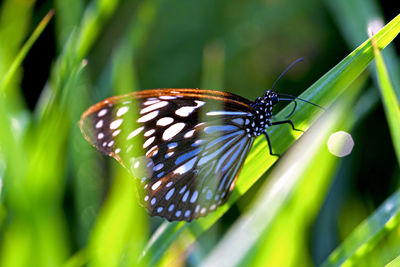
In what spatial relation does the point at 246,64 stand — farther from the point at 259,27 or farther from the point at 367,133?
the point at 367,133

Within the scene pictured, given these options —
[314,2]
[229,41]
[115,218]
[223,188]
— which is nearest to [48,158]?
[115,218]

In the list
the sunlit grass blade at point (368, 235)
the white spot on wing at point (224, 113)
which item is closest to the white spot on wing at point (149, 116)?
the white spot on wing at point (224, 113)

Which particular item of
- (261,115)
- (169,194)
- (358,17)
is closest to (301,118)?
(261,115)

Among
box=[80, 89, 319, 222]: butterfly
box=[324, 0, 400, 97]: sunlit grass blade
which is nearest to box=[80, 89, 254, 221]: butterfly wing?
box=[80, 89, 319, 222]: butterfly

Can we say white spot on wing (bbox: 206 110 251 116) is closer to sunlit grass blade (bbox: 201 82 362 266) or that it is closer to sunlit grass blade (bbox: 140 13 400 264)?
sunlit grass blade (bbox: 140 13 400 264)

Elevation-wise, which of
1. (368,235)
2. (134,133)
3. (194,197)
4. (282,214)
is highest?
(134,133)

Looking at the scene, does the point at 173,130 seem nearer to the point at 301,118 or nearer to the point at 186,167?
the point at 186,167
